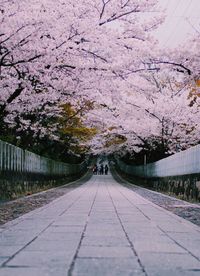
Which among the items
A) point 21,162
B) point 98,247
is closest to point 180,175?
point 21,162

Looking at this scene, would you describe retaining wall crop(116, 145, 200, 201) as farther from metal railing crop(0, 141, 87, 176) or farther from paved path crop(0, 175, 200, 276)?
paved path crop(0, 175, 200, 276)

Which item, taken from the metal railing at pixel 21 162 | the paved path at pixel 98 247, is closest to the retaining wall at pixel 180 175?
the metal railing at pixel 21 162

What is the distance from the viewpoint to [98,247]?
216 inches

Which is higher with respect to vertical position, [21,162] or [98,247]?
[21,162]

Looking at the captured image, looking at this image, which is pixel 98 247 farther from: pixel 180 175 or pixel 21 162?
pixel 180 175

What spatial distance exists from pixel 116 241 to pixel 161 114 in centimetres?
2073

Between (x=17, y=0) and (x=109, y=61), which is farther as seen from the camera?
(x=109, y=61)

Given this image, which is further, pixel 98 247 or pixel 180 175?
pixel 180 175

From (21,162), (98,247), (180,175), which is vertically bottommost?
(98,247)

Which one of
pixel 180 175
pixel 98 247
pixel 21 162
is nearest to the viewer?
pixel 98 247

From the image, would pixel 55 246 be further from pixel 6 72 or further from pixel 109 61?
pixel 6 72

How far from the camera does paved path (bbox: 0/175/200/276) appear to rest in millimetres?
4266

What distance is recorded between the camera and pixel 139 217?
9375 millimetres

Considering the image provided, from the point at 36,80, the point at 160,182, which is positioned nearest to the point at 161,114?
the point at 160,182
